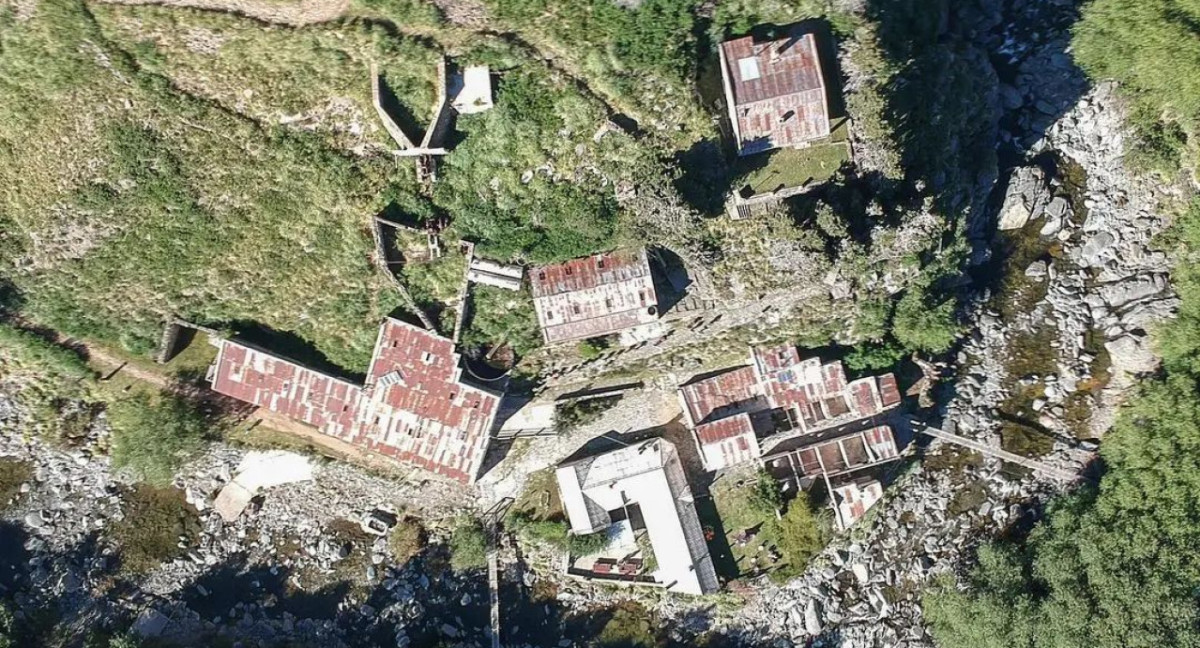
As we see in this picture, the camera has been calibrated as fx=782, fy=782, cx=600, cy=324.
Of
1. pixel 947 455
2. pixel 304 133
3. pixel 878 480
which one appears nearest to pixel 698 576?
pixel 878 480

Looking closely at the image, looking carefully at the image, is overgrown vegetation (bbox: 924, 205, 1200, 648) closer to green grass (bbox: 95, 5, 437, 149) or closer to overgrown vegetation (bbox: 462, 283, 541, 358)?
overgrown vegetation (bbox: 462, 283, 541, 358)

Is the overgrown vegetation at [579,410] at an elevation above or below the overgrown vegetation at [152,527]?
above

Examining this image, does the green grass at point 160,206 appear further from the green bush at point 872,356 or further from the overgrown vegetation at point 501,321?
the green bush at point 872,356

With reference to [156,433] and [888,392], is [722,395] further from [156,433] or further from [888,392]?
[156,433]

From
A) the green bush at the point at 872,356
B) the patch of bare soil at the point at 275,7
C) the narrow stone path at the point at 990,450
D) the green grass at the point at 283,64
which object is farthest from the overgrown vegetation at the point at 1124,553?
the patch of bare soil at the point at 275,7

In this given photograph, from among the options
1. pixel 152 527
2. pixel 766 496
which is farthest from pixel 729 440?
pixel 152 527
